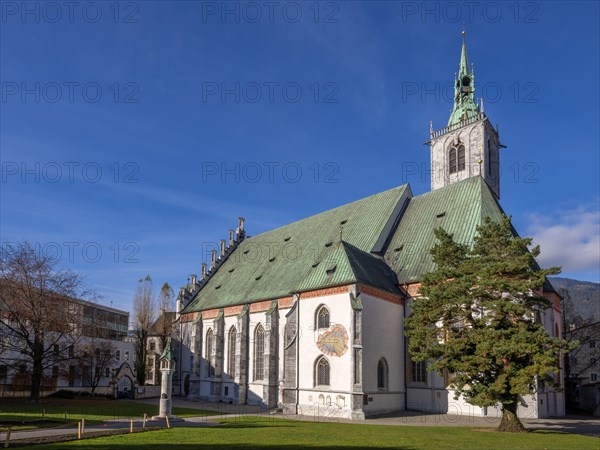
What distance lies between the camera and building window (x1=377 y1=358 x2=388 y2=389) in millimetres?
32688

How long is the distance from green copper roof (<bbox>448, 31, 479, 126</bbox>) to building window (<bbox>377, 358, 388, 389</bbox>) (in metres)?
28.4

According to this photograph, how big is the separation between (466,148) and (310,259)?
1900cm

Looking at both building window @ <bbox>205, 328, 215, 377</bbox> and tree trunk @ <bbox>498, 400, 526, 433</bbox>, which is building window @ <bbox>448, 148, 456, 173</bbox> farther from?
tree trunk @ <bbox>498, 400, 526, 433</bbox>

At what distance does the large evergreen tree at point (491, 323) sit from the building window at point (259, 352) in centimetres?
1869

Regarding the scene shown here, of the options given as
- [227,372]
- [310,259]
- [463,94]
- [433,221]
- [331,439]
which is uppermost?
[463,94]

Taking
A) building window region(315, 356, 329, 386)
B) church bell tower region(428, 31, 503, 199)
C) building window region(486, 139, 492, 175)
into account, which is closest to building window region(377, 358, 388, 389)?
building window region(315, 356, 329, 386)

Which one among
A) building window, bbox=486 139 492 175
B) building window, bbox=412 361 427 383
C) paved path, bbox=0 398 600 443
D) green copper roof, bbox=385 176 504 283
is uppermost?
building window, bbox=486 139 492 175

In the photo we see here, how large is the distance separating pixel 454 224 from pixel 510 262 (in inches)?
521

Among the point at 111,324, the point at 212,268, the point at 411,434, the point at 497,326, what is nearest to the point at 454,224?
the point at 497,326

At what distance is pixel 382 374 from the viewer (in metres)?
33.0

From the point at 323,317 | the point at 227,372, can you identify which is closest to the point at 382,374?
the point at 323,317

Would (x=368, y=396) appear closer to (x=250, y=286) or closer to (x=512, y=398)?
(x=512, y=398)

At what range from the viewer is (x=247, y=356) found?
42625 mm

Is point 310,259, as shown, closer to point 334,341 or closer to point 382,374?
point 334,341
